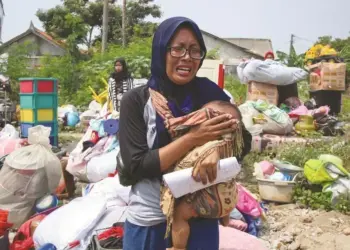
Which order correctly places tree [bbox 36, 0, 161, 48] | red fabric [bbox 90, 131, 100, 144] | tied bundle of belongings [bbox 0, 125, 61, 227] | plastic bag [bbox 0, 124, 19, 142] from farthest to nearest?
tree [bbox 36, 0, 161, 48], plastic bag [bbox 0, 124, 19, 142], red fabric [bbox 90, 131, 100, 144], tied bundle of belongings [bbox 0, 125, 61, 227]

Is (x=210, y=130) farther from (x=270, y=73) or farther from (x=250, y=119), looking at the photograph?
(x=270, y=73)

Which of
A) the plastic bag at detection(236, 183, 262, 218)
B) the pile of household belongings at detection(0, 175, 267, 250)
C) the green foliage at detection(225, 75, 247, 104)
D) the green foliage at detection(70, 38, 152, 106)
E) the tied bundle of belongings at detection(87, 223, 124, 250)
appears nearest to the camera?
the tied bundle of belongings at detection(87, 223, 124, 250)

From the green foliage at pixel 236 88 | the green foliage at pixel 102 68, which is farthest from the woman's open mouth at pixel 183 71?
the green foliage at pixel 102 68

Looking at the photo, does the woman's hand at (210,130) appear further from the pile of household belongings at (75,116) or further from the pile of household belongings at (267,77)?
the pile of household belongings at (75,116)

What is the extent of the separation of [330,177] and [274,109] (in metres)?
2.10

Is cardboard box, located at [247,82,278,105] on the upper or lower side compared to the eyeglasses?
lower

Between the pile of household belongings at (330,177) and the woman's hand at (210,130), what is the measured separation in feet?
9.64

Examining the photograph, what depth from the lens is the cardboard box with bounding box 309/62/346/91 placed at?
23.0ft

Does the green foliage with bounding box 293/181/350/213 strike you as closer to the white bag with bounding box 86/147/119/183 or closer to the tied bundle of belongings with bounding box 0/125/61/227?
the white bag with bounding box 86/147/119/183

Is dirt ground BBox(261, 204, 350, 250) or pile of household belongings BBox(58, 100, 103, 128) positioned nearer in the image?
dirt ground BBox(261, 204, 350, 250)

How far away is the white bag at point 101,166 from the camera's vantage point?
4168 mm

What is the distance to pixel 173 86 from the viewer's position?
54.6 inches

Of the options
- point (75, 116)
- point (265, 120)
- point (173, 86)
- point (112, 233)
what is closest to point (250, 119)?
point (265, 120)

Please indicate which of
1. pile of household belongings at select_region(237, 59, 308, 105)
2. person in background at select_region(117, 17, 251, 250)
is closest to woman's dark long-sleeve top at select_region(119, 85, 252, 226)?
person in background at select_region(117, 17, 251, 250)
